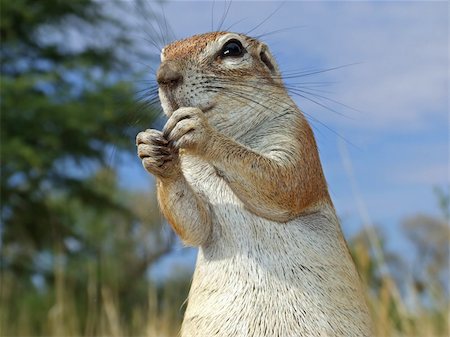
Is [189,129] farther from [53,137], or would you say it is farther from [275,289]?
[53,137]

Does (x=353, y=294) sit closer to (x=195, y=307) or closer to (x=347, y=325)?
(x=347, y=325)

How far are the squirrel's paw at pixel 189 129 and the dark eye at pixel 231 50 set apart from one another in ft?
1.67

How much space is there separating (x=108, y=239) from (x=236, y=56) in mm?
20826

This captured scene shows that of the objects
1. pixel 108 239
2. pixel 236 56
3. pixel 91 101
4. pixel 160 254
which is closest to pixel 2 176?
pixel 91 101

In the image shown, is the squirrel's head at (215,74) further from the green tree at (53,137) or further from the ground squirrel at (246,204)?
the green tree at (53,137)

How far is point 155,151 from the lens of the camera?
2.76 meters

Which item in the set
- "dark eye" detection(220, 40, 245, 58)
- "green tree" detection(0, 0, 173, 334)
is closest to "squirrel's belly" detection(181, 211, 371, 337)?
"dark eye" detection(220, 40, 245, 58)

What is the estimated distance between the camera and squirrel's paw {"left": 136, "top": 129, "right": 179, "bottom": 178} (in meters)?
2.76

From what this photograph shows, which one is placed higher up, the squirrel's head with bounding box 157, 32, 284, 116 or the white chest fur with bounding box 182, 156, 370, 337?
the squirrel's head with bounding box 157, 32, 284, 116

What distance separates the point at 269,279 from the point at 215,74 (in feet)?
2.87

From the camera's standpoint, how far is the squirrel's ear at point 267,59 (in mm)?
3408

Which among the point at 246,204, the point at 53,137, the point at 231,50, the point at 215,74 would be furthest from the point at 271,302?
the point at 53,137

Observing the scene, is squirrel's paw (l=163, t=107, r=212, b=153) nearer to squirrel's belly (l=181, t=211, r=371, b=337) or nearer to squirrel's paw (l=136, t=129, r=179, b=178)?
squirrel's paw (l=136, t=129, r=179, b=178)

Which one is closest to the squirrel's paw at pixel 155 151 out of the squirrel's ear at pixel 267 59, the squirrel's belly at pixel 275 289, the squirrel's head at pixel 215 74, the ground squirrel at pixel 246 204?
the ground squirrel at pixel 246 204
